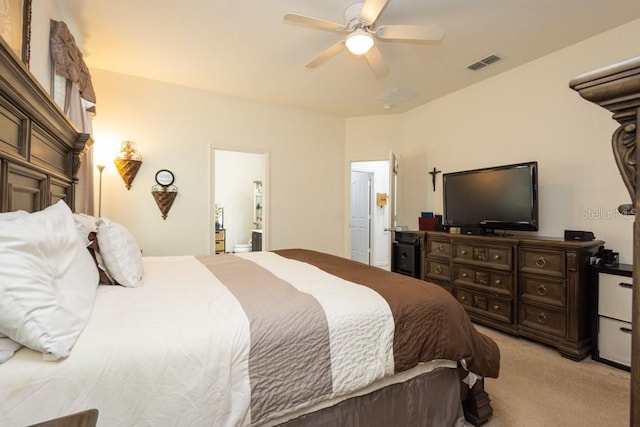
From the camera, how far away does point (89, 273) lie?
129cm

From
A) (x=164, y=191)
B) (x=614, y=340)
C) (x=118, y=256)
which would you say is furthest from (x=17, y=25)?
(x=614, y=340)

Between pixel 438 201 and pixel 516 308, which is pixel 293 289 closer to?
pixel 516 308

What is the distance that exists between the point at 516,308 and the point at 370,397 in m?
2.12

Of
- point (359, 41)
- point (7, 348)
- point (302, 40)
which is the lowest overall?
point (7, 348)

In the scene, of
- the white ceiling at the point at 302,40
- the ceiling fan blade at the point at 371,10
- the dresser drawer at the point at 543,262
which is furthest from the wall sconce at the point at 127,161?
the dresser drawer at the point at 543,262

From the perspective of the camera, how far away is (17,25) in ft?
5.27

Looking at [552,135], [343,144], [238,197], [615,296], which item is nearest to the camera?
[615,296]

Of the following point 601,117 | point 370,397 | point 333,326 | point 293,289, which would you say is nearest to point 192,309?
point 293,289

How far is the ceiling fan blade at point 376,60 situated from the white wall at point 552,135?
64.5 inches

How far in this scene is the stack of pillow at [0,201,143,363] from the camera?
811mm

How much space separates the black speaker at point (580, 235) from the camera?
248 centimetres

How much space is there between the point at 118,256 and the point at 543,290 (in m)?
3.18

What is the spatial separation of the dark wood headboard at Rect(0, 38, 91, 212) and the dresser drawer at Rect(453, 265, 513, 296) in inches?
137

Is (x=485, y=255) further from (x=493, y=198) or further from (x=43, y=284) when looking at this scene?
(x=43, y=284)
